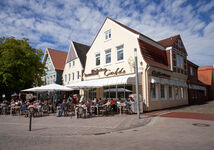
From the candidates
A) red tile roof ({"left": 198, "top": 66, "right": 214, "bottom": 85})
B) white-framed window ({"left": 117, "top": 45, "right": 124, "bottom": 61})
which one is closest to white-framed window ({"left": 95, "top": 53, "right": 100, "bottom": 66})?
white-framed window ({"left": 117, "top": 45, "right": 124, "bottom": 61})

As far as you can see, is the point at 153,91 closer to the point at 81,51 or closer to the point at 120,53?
the point at 120,53

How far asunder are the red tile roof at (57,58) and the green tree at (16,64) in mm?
9644

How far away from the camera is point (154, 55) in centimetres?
1647

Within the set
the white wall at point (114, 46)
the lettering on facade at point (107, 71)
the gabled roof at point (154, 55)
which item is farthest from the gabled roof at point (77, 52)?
the gabled roof at point (154, 55)

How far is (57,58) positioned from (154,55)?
24.2 m

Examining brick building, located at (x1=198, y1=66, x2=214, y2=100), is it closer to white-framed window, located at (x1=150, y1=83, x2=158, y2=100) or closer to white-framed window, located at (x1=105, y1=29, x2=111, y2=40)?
white-framed window, located at (x1=150, y1=83, x2=158, y2=100)

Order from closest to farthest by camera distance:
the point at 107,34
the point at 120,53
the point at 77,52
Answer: the point at 120,53 < the point at 107,34 < the point at 77,52

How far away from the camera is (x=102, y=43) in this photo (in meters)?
18.9

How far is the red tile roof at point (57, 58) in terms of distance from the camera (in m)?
33.3

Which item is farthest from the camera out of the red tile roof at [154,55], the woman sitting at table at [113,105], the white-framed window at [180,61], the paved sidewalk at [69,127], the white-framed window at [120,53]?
the white-framed window at [180,61]

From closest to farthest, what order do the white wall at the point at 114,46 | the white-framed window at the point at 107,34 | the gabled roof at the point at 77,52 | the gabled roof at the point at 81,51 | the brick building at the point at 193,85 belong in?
the white wall at the point at 114,46 < the white-framed window at the point at 107,34 < the brick building at the point at 193,85 < the gabled roof at the point at 81,51 < the gabled roof at the point at 77,52

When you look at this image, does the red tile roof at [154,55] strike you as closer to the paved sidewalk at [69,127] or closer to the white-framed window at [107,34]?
the white-framed window at [107,34]

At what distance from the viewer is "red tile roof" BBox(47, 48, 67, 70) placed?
33281 mm

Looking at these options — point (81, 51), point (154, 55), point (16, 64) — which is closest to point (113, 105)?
point (154, 55)
